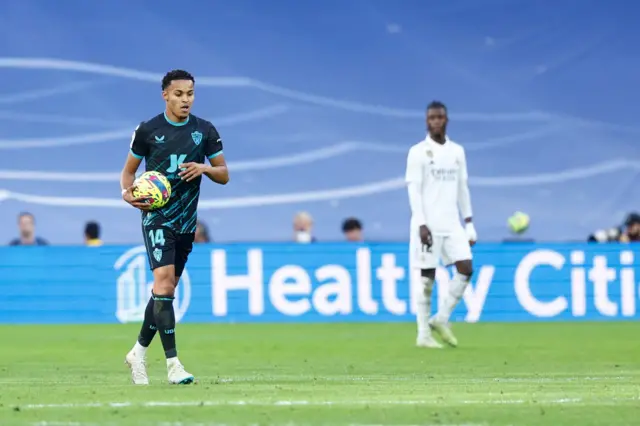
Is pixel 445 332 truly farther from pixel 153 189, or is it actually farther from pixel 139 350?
pixel 153 189

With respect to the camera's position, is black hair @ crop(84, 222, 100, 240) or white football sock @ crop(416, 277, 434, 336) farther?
black hair @ crop(84, 222, 100, 240)

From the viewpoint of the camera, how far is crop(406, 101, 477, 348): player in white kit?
16984 millimetres

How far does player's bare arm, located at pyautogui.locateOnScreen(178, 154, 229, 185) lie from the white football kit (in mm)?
5606

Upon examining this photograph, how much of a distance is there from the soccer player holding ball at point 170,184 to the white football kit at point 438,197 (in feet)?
18.5

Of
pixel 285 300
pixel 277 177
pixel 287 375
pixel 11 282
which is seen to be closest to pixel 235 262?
pixel 285 300

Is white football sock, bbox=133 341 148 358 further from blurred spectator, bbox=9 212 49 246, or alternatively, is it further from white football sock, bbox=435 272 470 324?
blurred spectator, bbox=9 212 49 246

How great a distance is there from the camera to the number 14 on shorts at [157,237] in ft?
37.1

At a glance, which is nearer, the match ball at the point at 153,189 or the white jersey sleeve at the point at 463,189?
the match ball at the point at 153,189

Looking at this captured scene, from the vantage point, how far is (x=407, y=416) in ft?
28.0

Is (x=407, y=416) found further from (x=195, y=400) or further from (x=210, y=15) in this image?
(x=210, y=15)

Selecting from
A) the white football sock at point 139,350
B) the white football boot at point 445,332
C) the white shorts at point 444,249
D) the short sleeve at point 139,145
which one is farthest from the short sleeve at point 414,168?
the white football sock at point 139,350

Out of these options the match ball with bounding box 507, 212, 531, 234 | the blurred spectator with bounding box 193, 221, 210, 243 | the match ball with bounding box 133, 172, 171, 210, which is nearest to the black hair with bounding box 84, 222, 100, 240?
the blurred spectator with bounding box 193, 221, 210, 243

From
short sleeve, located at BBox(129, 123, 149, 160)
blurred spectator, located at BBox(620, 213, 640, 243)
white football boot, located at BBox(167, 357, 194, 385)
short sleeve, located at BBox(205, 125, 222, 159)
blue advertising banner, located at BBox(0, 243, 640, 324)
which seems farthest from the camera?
blurred spectator, located at BBox(620, 213, 640, 243)

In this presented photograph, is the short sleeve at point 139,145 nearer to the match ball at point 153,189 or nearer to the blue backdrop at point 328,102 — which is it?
the match ball at point 153,189
